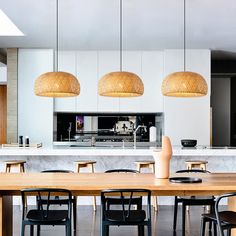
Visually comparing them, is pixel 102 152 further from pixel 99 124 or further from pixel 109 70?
pixel 99 124

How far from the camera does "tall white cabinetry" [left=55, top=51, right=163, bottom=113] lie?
8.48 metres

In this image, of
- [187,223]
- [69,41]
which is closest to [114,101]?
[69,41]

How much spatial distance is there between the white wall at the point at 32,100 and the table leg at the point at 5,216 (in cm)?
414

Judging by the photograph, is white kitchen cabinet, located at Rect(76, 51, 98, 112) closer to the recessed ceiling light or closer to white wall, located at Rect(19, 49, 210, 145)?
white wall, located at Rect(19, 49, 210, 145)

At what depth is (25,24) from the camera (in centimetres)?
627

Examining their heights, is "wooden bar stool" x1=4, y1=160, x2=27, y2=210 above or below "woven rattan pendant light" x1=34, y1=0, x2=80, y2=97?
below

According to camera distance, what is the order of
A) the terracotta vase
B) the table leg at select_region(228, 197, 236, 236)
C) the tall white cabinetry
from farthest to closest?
1. the tall white cabinetry
2. the terracotta vase
3. the table leg at select_region(228, 197, 236, 236)

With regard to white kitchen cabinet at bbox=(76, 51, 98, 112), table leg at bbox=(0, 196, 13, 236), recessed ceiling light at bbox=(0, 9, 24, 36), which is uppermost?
recessed ceiling light at bbox=(0, 9, 24, 36)

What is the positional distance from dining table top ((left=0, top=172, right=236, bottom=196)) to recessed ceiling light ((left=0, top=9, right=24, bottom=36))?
2.90 metres

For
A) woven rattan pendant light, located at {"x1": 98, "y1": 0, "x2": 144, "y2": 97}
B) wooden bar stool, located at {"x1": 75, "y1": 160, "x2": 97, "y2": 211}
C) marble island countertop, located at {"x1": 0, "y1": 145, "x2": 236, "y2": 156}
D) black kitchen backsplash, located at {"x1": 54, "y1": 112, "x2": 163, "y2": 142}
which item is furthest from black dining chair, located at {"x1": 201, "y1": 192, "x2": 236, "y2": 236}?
black kitchen backsplash, located at {"x1": 54, "y1": 112, "x2": 163, "y2": 142}

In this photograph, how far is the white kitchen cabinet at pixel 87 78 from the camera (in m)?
8.49

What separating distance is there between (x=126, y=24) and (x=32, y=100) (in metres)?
3.07

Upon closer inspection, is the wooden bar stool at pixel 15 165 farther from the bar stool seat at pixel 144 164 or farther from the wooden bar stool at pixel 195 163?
the wooden bar stool at pixel 195 163

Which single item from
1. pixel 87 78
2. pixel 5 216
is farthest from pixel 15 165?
pixel 87 78
